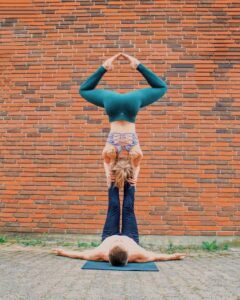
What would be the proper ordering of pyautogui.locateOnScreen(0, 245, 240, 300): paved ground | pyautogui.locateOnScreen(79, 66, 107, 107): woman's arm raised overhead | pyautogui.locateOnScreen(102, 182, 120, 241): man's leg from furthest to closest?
pyautogui.locateOnScreen(79, 66, 107, 107): woman's arm raised overhead → pyautogui.locateOnScreen(102, 182, 120, 241): man's leg → pyautogui.locateOnScreen(0, 245, 240, 300): paved ground

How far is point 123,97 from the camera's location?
395cm

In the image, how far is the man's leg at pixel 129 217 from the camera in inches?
→ 153

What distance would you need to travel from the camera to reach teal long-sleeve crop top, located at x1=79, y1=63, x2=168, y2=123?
13.0 ft

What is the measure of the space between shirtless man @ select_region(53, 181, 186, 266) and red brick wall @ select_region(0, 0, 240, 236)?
1436 millimetres

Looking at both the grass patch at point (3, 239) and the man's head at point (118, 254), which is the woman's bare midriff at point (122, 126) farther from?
the grass patch at point (3, 239)

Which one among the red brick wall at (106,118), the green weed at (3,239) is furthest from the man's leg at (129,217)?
the green weed at (3,239)

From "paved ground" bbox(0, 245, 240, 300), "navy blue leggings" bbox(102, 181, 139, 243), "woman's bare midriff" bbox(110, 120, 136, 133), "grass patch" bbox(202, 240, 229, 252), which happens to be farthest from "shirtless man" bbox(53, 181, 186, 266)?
"grass patch" bbox(202, 240, 229, 252)

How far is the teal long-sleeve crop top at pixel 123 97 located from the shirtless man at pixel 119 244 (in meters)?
0.83

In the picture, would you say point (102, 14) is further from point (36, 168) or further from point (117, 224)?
point (117, 224)

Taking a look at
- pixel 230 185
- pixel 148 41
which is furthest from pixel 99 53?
pixel 230 185

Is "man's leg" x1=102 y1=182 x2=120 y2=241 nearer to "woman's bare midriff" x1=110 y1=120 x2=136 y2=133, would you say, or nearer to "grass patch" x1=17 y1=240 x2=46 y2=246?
"woman's bare midriff" x1=110 y1=120 x2=136 y2=133

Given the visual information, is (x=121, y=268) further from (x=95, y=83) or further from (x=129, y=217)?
(x=95, y=83)

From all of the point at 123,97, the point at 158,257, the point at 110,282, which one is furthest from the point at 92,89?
the point at 110,282

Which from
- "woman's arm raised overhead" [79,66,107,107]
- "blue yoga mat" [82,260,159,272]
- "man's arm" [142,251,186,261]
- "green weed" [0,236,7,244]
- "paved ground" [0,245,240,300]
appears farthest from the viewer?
"green weed" [0,236,7,244]
